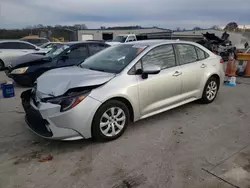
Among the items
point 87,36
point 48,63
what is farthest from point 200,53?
point 87,36

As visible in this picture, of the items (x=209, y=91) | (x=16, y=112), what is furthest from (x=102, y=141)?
(x=209, y=91)

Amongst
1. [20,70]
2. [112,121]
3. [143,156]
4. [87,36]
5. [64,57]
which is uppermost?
[87,36]

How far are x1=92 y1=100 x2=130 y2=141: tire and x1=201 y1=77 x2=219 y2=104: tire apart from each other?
2.34 meters

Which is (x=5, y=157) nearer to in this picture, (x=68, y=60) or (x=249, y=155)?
(x=249, y=155)

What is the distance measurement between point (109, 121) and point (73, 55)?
14.8ft

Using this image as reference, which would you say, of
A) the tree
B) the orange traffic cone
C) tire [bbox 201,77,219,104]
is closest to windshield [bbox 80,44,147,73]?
tire [bbox 201,77,219,104]

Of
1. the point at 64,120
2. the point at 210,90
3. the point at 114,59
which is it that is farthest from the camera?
the point at 210,90

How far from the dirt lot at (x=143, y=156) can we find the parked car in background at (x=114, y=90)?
314 millimetres

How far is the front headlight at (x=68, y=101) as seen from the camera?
308 cm

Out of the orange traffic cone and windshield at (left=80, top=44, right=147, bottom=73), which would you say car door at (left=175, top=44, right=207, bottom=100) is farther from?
the orange traffic cone

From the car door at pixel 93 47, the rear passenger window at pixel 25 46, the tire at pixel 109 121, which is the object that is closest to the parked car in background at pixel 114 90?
the tire at pixel 109 121

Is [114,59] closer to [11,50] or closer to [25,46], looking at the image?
[11,50]

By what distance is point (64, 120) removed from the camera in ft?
10.1

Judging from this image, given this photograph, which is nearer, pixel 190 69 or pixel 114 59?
pixel 114 59
